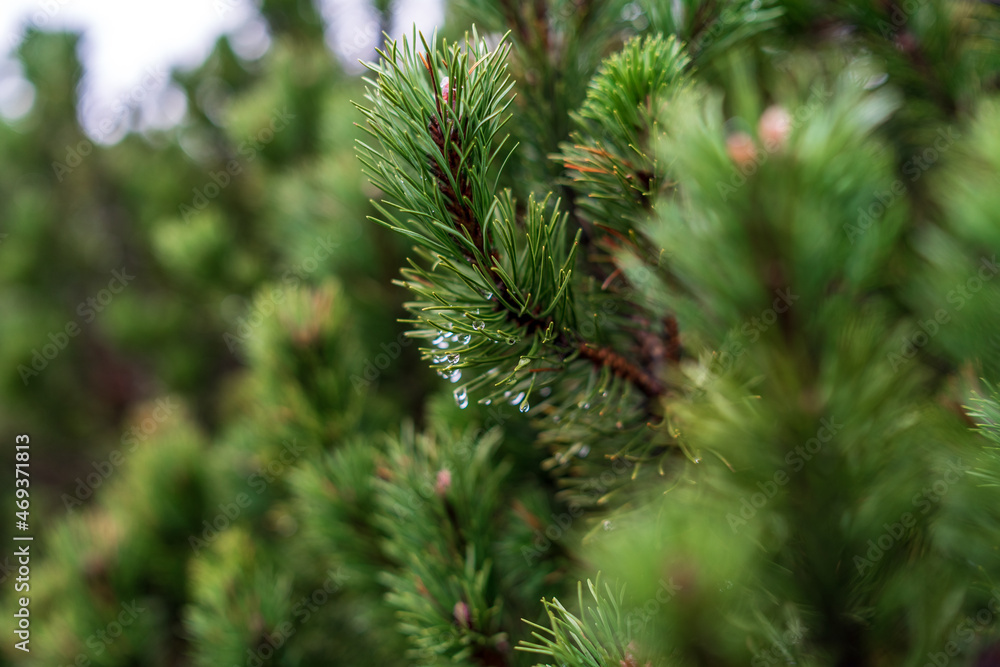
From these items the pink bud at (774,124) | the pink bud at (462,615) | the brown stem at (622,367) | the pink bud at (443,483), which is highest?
→ the pink bud at (774,124)

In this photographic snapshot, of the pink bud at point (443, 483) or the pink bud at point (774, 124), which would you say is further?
the pink bud at point (443, 483)

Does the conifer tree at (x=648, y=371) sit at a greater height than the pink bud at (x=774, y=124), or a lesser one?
lesser

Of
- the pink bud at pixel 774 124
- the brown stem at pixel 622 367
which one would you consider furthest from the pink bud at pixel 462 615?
the pink bud at pixel 774 124

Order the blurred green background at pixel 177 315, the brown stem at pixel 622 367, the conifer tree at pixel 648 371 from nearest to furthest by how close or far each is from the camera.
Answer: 1. the conifer tree at pixel 648 371
2. the brown stem at pixel 622 367
3. the blurred green background at pixel 177 315

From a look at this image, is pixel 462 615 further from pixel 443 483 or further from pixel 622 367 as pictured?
pixel 622 367

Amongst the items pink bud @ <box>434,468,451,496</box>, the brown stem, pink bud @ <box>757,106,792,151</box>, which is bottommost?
pink bud @ <box>434,468,451,496</box>

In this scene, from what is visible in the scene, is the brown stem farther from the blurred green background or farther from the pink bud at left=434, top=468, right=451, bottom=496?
the blurred green background

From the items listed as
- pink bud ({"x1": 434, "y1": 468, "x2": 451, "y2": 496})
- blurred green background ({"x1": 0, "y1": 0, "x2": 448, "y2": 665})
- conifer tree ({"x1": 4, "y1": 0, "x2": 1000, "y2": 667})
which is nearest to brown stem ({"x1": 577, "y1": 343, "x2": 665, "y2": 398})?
conifer tree ({"x1": 4, "y1": 0, "x2": 1000, "y2": 667})

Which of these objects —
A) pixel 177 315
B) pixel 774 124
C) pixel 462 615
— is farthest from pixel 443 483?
pixel 177 315

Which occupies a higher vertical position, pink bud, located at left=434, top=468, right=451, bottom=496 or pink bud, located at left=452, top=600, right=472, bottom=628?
pink bud, located at left=434, top=468, right=451, bottom=496

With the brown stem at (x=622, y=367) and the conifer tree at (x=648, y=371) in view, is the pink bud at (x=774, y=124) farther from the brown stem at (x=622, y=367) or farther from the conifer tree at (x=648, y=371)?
the brown stem at (x=622, y=367)

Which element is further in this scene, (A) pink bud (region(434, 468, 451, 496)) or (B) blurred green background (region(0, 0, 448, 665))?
(B) blurred green background (region(0, 0, 448, 665))

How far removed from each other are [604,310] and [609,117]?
0.38 ft

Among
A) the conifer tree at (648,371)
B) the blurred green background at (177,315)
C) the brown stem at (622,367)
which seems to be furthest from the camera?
the blurred green background at (177,315)
